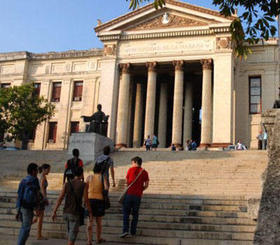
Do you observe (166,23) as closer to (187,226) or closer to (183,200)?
(183,200)

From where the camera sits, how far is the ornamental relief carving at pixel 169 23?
31130 mm

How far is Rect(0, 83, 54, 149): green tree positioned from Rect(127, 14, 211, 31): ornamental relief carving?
395 inches

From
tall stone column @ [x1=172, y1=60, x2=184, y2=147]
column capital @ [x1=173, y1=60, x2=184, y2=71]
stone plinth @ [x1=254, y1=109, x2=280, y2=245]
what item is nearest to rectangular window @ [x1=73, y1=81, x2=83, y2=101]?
column capital @ [x1=173, y1=60, x2=184, y2=71]

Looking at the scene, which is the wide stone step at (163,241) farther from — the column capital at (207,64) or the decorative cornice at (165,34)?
the decorative cornice at (165,34)

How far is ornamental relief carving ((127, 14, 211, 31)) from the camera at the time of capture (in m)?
31.1

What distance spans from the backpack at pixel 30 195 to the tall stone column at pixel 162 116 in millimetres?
25375

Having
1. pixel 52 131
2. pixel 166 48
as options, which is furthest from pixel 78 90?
pixel 166 48

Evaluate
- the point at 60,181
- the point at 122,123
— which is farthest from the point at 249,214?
the point at 122,123

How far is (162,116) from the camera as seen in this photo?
108 ft

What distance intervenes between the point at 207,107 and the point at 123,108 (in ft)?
22.0

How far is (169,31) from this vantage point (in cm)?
3138

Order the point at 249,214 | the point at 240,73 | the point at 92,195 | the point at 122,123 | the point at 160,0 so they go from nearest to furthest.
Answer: the point at 160,0
the point at 92,195
the point at 249,214
the point at 122,123
the point at 240,73

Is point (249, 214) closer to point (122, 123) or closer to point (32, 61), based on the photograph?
point (122, 123)

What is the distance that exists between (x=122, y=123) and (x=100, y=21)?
9376 millimetres
